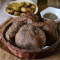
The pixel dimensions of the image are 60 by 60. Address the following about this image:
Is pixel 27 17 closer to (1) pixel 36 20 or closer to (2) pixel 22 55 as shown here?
(1) pixel 36 20

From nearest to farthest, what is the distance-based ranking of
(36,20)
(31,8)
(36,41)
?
(36,41), (36,20), (31,8)

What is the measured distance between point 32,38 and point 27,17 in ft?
0.41

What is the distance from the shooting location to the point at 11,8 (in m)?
1.04

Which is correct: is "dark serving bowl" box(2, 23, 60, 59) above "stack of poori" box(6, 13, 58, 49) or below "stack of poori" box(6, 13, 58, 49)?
→ below

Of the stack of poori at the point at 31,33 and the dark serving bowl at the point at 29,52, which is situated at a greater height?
the stack of poori at the point at 31,33

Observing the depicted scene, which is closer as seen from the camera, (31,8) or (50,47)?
(50,47)

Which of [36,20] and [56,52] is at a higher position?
[36,20]

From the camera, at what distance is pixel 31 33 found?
2.01ft

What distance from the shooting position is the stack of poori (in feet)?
1.99

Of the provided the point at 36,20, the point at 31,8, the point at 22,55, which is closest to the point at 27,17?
the point at 36,20

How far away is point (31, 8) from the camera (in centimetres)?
102

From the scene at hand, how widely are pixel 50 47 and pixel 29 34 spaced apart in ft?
0.32

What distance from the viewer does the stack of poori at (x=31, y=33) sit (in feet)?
1.99

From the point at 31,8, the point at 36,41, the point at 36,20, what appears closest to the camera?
the point at 36,41
